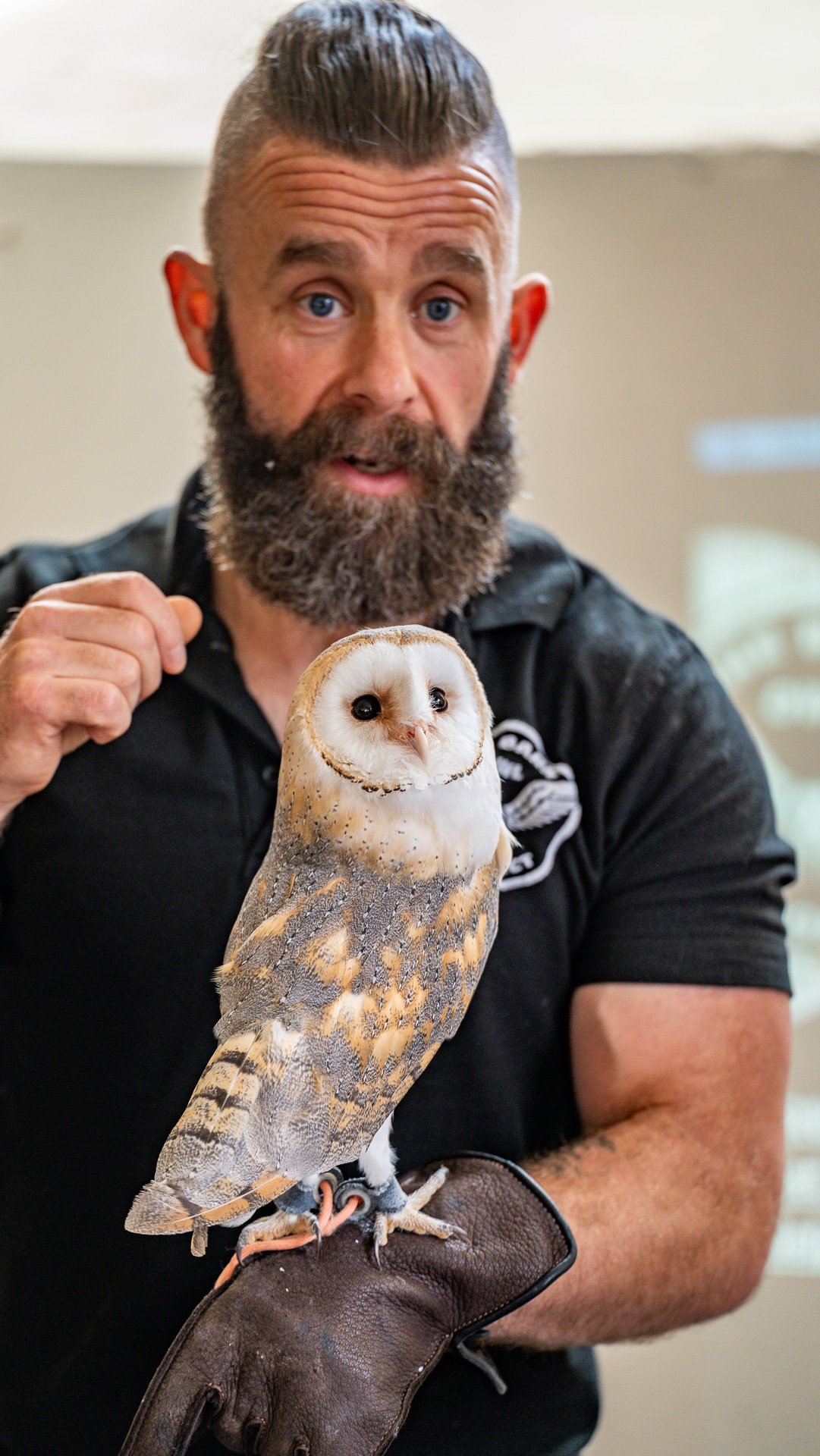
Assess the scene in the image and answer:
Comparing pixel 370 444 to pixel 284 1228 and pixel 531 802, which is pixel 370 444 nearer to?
pixel 531 802

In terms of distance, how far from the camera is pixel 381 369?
0.94 metres

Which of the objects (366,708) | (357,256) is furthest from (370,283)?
(366,708)

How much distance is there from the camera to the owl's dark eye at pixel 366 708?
0.73 meters

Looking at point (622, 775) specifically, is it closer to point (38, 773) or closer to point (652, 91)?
point (38, 773)

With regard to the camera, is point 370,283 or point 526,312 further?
point 526,312

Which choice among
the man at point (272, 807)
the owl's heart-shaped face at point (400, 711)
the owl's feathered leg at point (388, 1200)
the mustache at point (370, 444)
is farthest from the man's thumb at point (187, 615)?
the owl's feathered leg at point (388, 1200)

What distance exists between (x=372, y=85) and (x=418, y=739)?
1.90 ft

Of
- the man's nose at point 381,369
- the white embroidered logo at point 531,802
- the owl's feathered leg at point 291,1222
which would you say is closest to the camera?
the owl's feathered leg at point 291,1222

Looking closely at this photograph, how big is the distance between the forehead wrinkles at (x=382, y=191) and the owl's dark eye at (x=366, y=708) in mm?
463

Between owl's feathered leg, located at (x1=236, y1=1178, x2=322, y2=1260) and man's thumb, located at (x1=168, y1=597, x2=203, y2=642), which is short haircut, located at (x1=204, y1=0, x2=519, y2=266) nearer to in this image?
man's thumb, located at (x1=168, y1=597, x2=203, y2=642)

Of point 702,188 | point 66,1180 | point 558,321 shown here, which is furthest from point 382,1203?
point 702,188

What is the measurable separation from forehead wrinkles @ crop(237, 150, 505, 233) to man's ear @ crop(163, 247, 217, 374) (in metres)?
0.19

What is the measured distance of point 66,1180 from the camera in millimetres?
1055

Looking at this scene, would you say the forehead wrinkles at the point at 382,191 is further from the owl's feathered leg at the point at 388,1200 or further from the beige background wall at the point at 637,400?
the owl's feathered leg at the point at 388,1200
